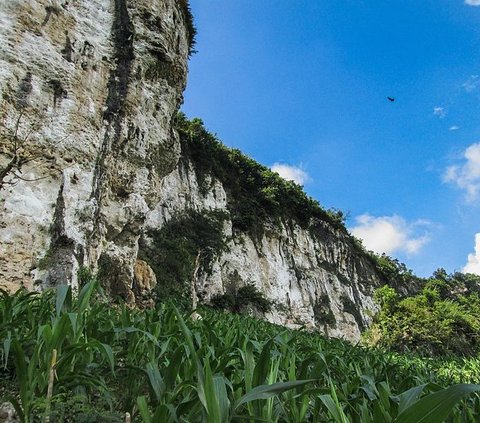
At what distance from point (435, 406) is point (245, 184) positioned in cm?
2181

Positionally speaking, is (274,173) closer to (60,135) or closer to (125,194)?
(125,194)

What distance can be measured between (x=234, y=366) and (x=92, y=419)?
2.81 ft

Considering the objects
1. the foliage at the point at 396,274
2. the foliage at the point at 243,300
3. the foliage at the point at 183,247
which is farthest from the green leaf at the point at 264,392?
the foliage at the point at 396,274

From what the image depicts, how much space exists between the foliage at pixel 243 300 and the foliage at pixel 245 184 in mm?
3777

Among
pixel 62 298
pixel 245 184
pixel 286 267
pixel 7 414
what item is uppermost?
pixel 245 184

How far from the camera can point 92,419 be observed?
148 cm

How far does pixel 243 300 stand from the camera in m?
17.8

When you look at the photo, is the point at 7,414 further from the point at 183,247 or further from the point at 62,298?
the point at 183,247

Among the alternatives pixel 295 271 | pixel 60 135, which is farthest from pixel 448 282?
pixel 60 135

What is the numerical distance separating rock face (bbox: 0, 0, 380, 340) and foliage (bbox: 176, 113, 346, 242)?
152 inches

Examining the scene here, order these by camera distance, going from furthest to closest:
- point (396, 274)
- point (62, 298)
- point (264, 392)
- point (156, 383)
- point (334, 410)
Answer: point (396, 274), point (62, 298), point (156, 383), point (334, 410), point (264, 392)

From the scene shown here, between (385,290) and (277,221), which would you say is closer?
(277,221)

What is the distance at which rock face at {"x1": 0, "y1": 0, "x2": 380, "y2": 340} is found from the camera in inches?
318

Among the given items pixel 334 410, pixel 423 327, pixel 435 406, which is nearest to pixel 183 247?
pixel 423 327
